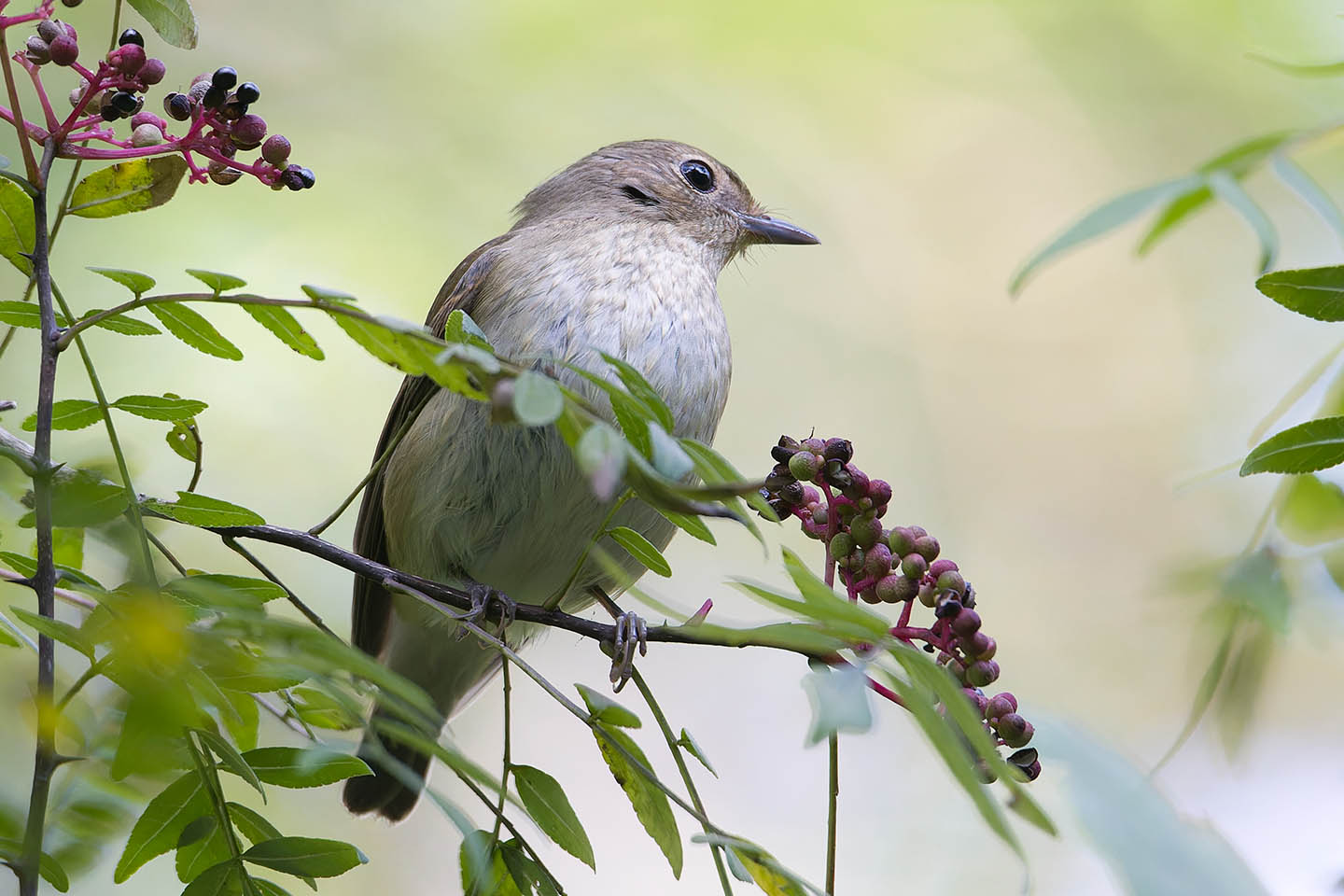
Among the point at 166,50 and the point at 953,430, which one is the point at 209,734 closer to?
the point at 166,50

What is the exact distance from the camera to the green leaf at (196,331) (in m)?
1.73

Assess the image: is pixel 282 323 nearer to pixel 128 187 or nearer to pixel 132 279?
pixel 132 279

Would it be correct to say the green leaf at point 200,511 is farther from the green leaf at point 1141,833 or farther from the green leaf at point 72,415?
the green leaf at point 1141,833

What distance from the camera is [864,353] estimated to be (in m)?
8.12

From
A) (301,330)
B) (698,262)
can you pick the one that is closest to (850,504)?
(301,330)

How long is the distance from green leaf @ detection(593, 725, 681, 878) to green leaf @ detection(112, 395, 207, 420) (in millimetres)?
700

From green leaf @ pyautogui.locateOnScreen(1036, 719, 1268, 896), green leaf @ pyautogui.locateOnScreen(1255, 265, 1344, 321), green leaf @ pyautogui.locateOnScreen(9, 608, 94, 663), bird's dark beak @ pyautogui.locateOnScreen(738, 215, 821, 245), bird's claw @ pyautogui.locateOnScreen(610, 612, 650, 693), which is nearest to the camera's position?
green leaf @ pyautogui.locateOnScreen(1036, 719, 1268, 896)

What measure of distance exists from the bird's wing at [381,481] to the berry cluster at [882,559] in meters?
1.82

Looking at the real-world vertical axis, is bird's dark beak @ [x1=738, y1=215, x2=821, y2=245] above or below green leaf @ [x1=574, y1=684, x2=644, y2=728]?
above

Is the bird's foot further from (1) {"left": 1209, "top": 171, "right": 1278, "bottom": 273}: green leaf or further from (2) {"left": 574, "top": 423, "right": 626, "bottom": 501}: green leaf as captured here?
(1) {"left": 1209, "top": 171, "right": 1278, "bottom": 273}: green leaf

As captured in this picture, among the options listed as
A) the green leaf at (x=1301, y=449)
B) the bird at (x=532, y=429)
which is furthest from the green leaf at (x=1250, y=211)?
the bird at (x=532, y=429)

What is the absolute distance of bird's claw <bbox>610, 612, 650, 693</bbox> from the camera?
96.9 inches

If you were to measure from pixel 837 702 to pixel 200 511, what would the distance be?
95 centimetres

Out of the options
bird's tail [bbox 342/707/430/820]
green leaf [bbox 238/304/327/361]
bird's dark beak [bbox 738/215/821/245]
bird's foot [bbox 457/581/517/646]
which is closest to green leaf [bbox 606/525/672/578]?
green leaf [bbox 238/304/327/361]
